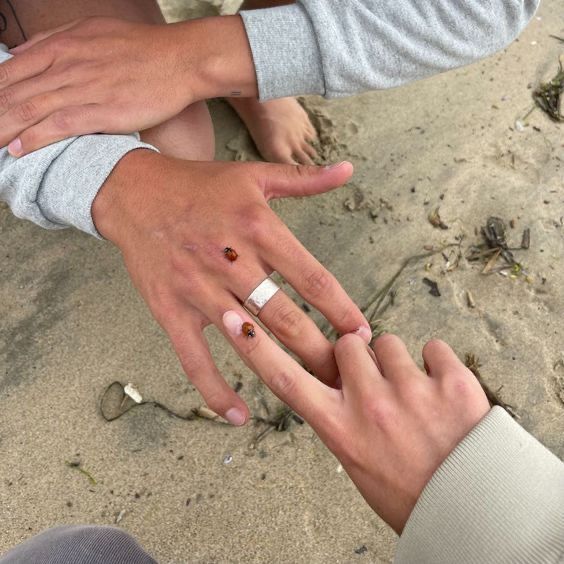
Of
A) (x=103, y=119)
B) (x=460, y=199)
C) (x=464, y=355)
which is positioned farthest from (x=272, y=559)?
(x=460, y=199)

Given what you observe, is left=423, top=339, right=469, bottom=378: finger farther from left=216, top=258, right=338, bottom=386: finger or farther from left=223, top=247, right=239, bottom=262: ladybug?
left=223, top=247, right=239, bottom=262: ladybug

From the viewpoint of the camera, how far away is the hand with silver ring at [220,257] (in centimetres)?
120

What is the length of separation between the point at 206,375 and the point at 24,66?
0.85 metres

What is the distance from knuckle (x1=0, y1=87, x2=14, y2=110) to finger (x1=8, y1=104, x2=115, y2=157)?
0.09 meters

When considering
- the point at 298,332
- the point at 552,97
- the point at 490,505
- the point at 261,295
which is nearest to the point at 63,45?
the point at 261,295

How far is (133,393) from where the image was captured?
170 cm

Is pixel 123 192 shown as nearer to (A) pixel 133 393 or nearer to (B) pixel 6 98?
(B) pixel 6 98

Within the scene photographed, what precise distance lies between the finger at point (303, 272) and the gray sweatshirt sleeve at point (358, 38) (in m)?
0.42

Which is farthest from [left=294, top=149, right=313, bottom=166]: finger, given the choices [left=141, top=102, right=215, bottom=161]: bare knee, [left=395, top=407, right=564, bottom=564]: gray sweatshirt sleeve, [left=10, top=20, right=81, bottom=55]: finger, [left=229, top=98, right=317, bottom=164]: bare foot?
[left=395, top=407, right=564, bottom=564]: gray sweatshirt sleeve

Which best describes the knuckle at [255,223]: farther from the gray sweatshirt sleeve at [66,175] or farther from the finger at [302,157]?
the finger at [302,157]

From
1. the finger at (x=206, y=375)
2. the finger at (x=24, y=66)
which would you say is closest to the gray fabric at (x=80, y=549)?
the finger at (x=206, y=375)

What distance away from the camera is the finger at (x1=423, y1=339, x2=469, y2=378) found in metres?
1.16

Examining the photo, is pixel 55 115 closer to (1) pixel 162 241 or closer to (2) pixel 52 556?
(1) pixel 162 241

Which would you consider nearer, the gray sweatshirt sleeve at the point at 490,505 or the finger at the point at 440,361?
the gray sweatshirt sleeve at the point at 490,505
